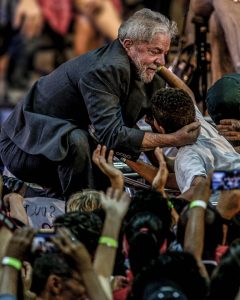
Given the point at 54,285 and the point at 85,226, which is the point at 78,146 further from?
→ the point at 54,285

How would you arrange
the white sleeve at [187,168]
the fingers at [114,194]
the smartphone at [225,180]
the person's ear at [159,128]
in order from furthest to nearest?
the person's ear at [159,128] < the white sleeve at [187,168] < the smartphone at [225,180] < the fingers at [114,194]

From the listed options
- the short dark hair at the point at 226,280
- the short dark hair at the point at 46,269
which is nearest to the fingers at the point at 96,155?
the short dark hair at the point at 46,269

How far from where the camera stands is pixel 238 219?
7.57 meters

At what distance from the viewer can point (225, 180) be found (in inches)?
277

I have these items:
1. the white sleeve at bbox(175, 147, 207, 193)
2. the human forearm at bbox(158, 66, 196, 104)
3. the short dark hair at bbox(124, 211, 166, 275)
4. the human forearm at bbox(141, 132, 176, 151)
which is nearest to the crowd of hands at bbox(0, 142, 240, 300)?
the short dark hair at bbox(124, 211, 166, 275)

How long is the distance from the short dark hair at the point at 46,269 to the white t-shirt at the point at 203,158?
4.98 ft

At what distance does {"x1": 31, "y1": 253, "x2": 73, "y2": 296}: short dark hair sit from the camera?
21.5 feet

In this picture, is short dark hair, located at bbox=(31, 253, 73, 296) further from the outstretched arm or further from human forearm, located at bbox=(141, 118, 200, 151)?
human forearm, located at bbox=(141, 118, 200, 151)

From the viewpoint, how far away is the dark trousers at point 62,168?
838cm

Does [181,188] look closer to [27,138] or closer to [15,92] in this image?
[27,138]

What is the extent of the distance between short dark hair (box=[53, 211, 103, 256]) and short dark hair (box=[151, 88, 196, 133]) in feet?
3.87

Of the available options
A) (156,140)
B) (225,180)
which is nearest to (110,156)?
(156,140)

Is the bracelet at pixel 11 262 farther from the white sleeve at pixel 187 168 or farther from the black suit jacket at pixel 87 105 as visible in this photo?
the black suit jacket at pixel 87 105

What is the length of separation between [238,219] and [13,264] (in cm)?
152
